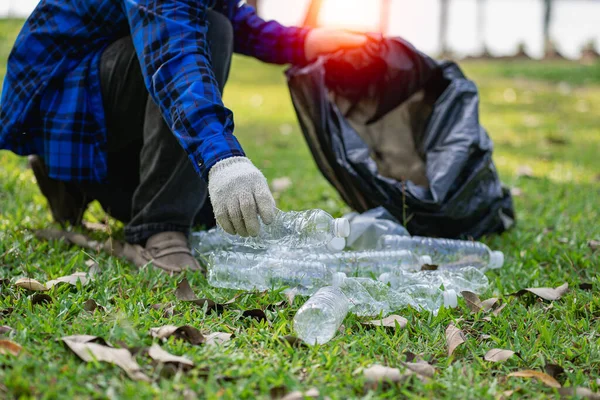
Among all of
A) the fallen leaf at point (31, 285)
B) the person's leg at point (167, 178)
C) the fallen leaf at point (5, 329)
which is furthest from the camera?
the person's leg at point (167, 178)

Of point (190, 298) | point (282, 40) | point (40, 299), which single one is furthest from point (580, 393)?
point (282, 40)

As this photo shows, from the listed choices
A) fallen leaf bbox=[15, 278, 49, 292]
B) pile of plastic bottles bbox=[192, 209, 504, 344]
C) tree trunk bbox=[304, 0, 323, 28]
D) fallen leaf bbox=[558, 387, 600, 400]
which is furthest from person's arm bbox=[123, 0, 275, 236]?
tree trunk bbox=[304, 0, 323, 28]

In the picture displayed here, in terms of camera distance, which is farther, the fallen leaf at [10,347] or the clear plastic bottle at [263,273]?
the clear plastic bottle at [263,273]

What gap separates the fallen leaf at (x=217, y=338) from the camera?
5.60 ft

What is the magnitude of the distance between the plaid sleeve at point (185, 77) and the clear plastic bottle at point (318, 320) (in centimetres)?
48

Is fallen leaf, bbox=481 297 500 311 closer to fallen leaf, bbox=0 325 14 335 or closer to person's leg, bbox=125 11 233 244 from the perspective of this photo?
person's leg, bbox=125 11 233 244

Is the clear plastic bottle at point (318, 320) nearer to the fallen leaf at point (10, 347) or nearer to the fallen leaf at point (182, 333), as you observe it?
the fallen leaf at point (182, 333)

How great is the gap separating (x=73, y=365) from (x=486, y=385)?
0.98 meters

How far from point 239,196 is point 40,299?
0.72 meters

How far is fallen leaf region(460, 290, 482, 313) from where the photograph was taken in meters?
2.07

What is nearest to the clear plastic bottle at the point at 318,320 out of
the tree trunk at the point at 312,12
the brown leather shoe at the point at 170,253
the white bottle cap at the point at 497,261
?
the brown leather shoe at the point at 170,253

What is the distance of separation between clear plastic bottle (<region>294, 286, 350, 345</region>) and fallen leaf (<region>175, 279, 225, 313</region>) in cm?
30

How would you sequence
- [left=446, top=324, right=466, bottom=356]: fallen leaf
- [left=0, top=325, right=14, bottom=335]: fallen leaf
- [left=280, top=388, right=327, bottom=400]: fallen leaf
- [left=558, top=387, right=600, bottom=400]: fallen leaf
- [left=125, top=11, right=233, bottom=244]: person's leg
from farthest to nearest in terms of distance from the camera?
[left=125, top=11, right=233, bottom=244]: person's leg
[left=446, top=324, right=466, bottom=356]: fallen leaf
[left=0, top=325, right=14, bottom=335]: fallen leaf
[left=558, top=387, right=600, bottom=400]: fallen leaf
[left=280, top=388, right=327, bottom=400]: fallen leaf

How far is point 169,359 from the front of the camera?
1.51 metres
